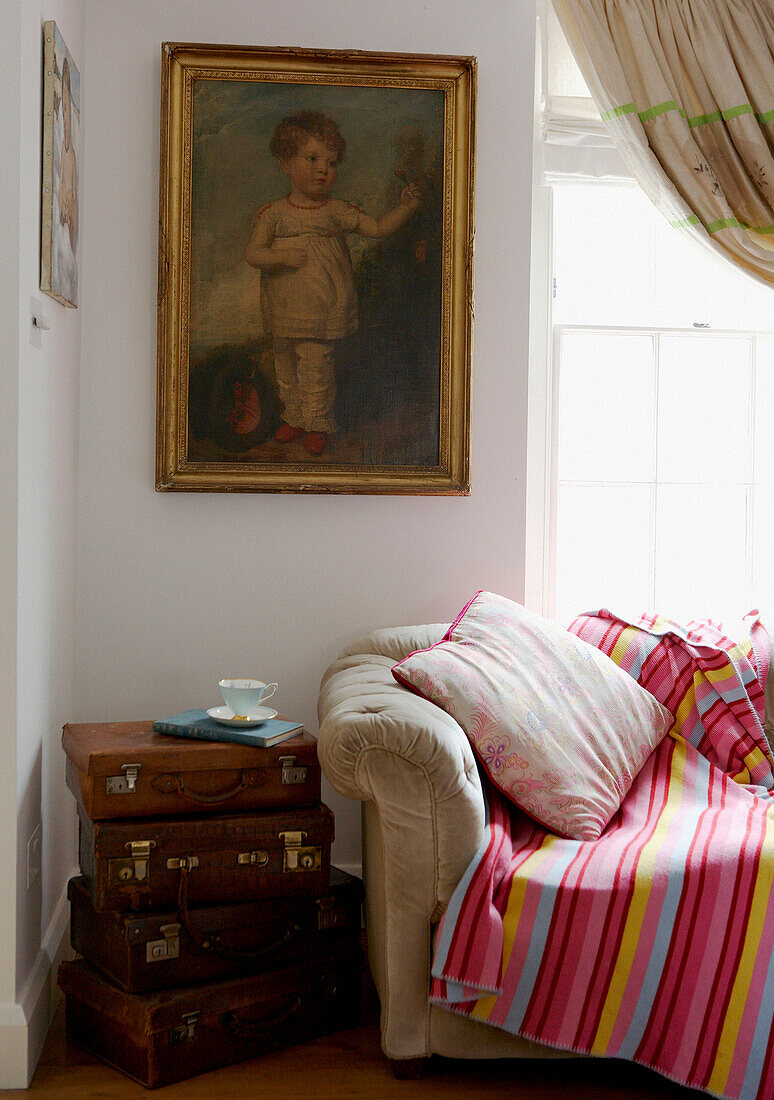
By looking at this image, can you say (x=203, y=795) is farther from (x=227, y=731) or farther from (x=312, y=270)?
(x=312, y=270)

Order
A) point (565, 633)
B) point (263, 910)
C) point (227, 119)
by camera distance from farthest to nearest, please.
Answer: point (227, 119) < point (565, 633) < point (263, 910)

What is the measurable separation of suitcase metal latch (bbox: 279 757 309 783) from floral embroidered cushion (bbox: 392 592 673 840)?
284 millimetres

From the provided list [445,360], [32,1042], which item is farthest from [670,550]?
[32,1042]

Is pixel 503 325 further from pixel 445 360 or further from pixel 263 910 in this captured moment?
pixel 263 910

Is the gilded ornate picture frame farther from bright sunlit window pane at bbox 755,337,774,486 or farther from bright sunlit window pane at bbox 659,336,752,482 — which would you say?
bright sunlit window pane at bbox 755,337,774,486

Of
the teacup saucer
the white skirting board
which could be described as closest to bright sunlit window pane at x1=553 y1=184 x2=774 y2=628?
the teacup saucer

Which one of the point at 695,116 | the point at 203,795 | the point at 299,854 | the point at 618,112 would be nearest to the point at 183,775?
the point at 203,795

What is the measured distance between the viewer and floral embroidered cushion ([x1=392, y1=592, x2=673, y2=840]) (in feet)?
6.68

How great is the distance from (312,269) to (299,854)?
1516mm

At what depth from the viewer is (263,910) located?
79.5 inches

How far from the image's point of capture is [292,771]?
206cm

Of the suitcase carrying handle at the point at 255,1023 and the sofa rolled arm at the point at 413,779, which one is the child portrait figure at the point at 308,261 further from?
the suitcase carrying handle at the point at 255,1023

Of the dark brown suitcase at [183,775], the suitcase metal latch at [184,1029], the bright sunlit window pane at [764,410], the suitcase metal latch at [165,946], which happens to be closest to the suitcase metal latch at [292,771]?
the dark brown suitcase at [183,775]

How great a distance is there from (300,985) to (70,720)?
100 centimetres
